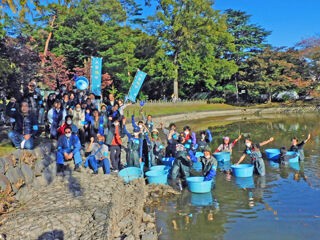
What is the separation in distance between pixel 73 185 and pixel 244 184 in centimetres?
509

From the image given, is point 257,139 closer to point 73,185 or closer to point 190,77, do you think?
point 73,185

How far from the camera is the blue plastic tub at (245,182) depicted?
34.7 ft

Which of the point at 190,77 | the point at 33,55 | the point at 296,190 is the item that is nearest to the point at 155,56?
the point at 190,77

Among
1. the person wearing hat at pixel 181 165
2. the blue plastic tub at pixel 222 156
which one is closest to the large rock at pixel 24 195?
the person wearing hat at pixel 181 165

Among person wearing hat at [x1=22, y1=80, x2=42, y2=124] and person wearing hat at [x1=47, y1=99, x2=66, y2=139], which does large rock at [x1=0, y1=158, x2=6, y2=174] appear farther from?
person wearing hat at [x1=22, y1=80, x2=42, y2=124]

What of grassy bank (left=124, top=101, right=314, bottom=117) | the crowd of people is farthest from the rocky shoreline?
grassy bank (left=124, top=101, right=314, bottom=117)

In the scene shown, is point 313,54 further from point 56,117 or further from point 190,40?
point 56,117

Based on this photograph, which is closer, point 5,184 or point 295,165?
point 5,184

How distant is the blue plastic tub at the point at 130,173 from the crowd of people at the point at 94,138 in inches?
16.5

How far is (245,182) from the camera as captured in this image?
35.6ft

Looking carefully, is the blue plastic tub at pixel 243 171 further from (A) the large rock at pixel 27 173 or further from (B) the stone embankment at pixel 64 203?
(A) the large rock at pixel 27 173

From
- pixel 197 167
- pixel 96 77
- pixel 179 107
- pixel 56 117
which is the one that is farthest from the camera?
pixel 179 107

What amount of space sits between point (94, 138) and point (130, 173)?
5.19ft

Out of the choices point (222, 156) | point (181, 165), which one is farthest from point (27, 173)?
point (222, 156)
